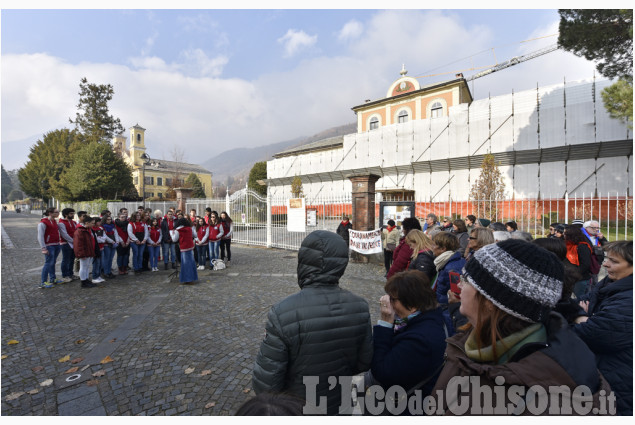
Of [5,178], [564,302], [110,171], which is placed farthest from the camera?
[5,178]

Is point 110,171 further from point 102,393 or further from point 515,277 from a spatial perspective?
point 515,277

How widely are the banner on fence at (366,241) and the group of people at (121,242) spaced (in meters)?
4.17

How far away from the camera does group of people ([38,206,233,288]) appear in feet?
23.2

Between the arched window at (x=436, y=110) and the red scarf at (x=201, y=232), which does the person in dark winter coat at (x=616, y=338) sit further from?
the arched window at (x=436, y=110)

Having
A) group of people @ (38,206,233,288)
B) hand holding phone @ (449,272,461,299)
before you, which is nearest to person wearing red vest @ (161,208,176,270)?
group of people @ (38,206,233,288)

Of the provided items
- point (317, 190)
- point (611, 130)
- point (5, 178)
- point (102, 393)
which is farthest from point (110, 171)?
point (5, 178)

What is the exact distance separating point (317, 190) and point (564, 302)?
33.5m

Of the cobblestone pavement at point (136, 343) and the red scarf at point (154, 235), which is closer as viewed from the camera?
the cobblestone pavement at point (136, 343)

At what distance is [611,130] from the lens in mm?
21047

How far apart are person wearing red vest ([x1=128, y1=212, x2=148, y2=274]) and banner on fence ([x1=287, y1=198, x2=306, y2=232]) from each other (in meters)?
5.62

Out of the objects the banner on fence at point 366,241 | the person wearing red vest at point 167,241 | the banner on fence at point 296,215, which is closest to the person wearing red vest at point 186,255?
the person wearing red vest at point 167,241

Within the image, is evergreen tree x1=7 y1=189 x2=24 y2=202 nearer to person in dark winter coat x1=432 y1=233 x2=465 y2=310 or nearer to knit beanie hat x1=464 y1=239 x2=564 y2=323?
person in dark winter coat x1=432 y1=233 x2=465 y2=310

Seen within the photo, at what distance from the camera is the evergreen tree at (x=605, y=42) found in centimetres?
947

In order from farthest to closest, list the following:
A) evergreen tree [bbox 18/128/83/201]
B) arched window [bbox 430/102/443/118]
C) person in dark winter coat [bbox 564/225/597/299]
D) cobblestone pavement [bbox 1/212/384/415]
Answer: evergreen tree [bbox 18/128/83/201]
arched window [bbox 430/102/443/118]
person in dark winter coat [bbox 564/225/597/299]
cobblestone pavement [bbox 1/212/384/415]
